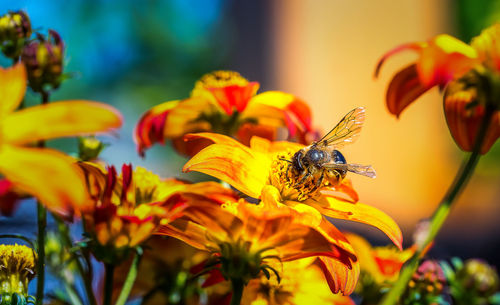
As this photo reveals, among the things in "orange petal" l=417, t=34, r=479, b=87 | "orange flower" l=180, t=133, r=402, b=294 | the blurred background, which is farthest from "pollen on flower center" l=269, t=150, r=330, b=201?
the blurred background

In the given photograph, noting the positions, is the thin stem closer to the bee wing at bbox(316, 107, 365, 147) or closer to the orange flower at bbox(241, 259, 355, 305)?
the orange flower at bbox(241, 259, 355, 305)

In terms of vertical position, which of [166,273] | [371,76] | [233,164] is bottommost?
[371,76]

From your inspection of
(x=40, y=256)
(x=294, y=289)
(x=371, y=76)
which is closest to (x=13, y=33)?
(x=40, y=256)

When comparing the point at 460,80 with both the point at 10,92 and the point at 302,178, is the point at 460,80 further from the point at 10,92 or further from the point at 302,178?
the point at 10,92

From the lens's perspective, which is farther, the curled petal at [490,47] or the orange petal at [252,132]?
the orange petal at [252,132]

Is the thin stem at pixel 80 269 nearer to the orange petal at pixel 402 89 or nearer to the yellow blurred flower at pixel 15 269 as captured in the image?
the yellow blurred flower at pixel 15 269

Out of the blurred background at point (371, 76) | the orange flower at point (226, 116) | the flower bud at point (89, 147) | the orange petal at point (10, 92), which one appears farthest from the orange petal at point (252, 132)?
the blurred background at point (371, 76)

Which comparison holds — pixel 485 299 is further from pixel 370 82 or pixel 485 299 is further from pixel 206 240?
pixel 370 82
